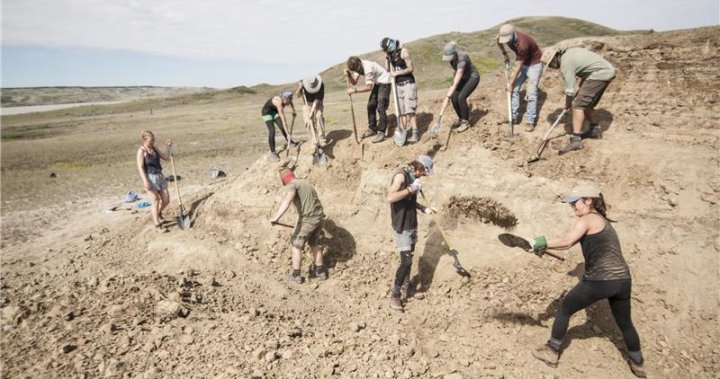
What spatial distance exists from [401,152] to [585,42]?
4537mm

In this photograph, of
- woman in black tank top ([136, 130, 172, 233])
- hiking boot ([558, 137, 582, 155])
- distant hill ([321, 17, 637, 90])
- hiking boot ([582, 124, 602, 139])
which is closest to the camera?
hiking boot ([558, 137, 582, 155])

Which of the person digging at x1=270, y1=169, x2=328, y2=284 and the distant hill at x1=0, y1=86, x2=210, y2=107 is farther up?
the distant hill at x1=0, y1=86, x2=210, y2=107

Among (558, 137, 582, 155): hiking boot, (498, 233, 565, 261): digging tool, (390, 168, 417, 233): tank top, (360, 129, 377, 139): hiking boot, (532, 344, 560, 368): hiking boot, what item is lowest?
(532, 344, 560, 368): hiking boot

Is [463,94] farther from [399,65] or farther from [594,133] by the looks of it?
[594,133]

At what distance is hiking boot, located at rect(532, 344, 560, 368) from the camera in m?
4.76

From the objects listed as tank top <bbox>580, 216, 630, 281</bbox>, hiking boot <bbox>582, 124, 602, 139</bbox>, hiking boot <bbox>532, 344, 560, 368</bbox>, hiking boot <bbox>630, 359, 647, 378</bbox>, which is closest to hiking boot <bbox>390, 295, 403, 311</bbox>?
hiking boot <bbox>532, 344, 560, 368</bbox>

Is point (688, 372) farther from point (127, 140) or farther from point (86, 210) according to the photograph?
point (127, 140)

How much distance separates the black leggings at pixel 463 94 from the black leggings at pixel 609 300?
424 centimetres

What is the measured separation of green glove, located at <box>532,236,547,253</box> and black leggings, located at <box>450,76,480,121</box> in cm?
383

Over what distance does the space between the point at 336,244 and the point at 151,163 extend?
4.37 metres

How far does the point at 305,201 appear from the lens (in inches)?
259

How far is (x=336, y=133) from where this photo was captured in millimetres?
9312

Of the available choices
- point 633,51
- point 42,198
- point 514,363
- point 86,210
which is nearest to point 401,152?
point 514,363

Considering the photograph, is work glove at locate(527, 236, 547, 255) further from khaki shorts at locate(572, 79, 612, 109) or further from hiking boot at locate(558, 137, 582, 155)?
khaki shorts at locate(572, 79, 612, 109)
